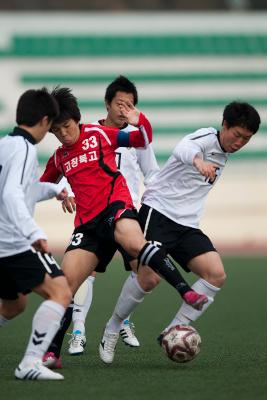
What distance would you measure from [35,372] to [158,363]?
1.35m

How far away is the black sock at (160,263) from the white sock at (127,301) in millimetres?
624

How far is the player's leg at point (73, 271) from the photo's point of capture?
7793mm

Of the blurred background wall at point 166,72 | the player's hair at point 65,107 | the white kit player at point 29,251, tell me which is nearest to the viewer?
the white kit player at point 29,251

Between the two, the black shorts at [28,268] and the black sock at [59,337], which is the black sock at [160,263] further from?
the black sock at [59,337]

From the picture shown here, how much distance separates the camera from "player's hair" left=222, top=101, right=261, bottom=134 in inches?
317

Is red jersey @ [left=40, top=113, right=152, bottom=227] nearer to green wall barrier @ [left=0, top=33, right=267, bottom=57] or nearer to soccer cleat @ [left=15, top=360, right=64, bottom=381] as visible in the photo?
soccer cleat @ [left=15, top=360, right=64, bottom=381]

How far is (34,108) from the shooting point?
276 inches

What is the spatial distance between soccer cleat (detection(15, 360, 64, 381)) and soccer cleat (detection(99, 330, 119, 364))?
1144mm

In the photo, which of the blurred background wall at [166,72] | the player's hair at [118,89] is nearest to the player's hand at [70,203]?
the player's hair at [118,89]

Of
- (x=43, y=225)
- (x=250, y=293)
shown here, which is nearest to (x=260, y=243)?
(x=43, y=225)

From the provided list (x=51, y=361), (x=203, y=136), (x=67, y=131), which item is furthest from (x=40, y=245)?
(x=203, y=136)

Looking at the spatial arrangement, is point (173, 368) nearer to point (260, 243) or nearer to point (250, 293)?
point (250, 293)

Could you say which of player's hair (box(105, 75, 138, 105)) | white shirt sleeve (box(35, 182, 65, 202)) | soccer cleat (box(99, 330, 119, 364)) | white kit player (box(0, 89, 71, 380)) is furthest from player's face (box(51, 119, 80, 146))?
soccer cleat (box(99, 330, 119, 364))

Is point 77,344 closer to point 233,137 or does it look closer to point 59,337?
point 59,337
